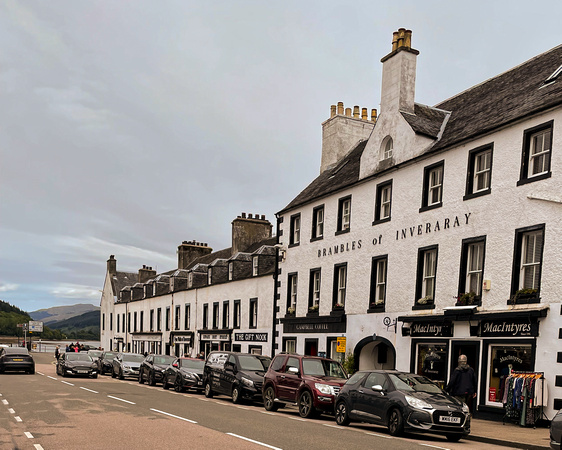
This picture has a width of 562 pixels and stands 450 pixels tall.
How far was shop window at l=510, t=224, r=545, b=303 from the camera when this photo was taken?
18.6 meters

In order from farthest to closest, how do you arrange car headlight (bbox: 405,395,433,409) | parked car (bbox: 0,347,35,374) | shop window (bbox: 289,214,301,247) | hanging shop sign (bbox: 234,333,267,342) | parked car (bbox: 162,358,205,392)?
parked car (bbox: 0,347,35,374)
hanging shop sign (bbox: 234,333,267,342)
shop window (bbox: 289,214,301,247)
parked car (bbox: 162,358,205,392)
car headlight (bbox: 405,395,433,409)

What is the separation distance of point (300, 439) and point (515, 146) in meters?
11.5

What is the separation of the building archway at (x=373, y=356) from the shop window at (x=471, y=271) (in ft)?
20.2

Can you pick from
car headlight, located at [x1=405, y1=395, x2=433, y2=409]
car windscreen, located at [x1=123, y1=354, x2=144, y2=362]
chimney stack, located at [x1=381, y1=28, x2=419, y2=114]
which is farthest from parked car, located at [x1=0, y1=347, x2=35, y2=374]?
car headlight, located at [x1=405, y1=395, x2=433, y2=409]

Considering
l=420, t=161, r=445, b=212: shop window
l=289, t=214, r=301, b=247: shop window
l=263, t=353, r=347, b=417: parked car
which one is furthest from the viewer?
l=289, t=214, r=301, b=247: shop window

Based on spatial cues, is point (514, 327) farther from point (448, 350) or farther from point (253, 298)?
point (253, 298)

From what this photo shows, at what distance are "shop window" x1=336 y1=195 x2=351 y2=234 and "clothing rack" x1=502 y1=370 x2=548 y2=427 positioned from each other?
473 inches

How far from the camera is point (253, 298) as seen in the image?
3881cm

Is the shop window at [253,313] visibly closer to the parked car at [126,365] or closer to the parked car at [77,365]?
the parked car at [126,365]

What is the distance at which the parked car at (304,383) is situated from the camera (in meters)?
18.5

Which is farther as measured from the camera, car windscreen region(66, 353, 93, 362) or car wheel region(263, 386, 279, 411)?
car windscreen region(66, 353, 93, 362)

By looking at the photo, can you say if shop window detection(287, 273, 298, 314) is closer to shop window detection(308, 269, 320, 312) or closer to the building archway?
shop window detection(308, 269, 320, 312)

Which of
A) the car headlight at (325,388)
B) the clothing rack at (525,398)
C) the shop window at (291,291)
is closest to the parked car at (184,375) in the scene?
the shop window at (291,291)

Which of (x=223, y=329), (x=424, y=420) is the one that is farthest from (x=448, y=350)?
(x=223, y=329)
